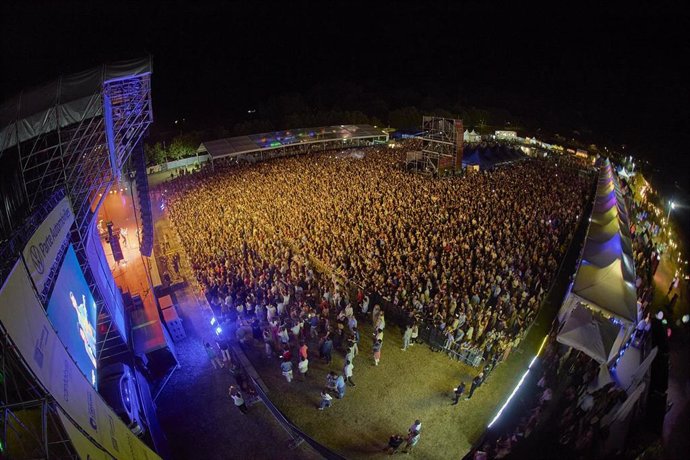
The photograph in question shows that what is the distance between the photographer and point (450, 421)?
7582 millimetres

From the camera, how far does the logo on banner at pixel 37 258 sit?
17.0 feet

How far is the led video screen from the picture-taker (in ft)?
19.7

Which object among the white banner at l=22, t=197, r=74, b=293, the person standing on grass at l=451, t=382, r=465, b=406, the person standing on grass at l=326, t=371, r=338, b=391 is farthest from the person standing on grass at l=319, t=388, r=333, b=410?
the white banner at l=22, t=197, r=74, b=293

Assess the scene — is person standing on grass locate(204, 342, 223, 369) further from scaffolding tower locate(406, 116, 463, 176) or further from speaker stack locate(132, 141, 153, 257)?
scaffolding tower locate(406, 116, 463, 176)

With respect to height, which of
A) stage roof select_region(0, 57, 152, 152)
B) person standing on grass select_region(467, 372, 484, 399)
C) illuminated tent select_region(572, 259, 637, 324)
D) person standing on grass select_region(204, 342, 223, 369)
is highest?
stage roof select_region(0, 57, 152, 152)

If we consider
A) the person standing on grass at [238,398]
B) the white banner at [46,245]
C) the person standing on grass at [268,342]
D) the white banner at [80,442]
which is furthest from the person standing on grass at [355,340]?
the white banner at [46,245]

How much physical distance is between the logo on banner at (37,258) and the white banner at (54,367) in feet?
2.13

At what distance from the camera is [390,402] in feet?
26.2

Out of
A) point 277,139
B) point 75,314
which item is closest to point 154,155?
point 277,139

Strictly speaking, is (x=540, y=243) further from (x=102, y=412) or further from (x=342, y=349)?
(x=102, y=412)

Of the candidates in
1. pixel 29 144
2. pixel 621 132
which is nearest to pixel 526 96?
pixel 621 132

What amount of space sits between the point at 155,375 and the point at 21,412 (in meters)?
4.89

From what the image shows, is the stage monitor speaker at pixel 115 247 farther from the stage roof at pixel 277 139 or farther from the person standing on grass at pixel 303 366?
the stage roof at pixel 277 139

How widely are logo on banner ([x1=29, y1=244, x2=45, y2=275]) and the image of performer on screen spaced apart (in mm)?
1653
